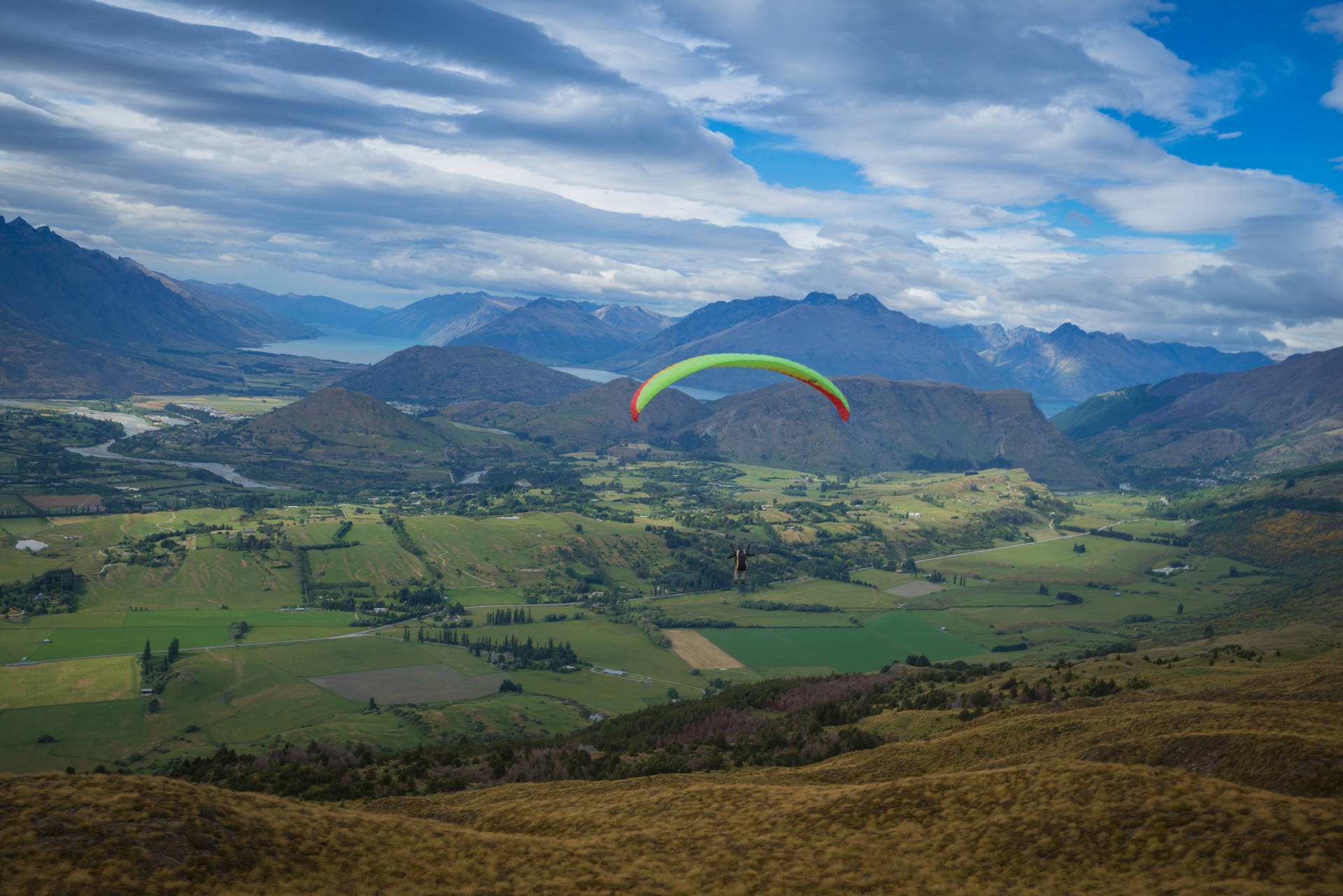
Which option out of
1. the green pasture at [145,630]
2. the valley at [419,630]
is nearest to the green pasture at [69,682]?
the valley at [419,630]

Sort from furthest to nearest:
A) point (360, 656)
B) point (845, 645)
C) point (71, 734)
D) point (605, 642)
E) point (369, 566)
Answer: point (369, 566) < point (845, 645) < point (605, 642) < point (360, 656) < point (71, 734)

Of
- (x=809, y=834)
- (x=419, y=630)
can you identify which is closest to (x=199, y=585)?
(x=419, y=630)

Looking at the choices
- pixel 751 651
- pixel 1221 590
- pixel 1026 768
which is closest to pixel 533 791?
pixel 1026 768

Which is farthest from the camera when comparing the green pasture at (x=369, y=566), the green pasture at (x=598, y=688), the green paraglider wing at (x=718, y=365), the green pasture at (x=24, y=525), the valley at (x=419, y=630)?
the green pasture at (x=24, y=525)

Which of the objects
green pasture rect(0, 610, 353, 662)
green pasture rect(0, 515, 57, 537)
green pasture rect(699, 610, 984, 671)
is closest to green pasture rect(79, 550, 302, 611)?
green pasture rect(0, 610, 353, 662)

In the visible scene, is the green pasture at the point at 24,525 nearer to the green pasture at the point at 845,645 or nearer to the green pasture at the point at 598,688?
the green pasture at the point at 598,688

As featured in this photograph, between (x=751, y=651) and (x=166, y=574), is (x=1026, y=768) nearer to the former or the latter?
(x=751, y=651)

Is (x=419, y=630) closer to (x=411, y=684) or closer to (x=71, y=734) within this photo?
(x=411, y=684)

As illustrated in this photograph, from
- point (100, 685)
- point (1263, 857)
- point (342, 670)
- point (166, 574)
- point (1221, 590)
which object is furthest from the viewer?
point (1221, 590)
